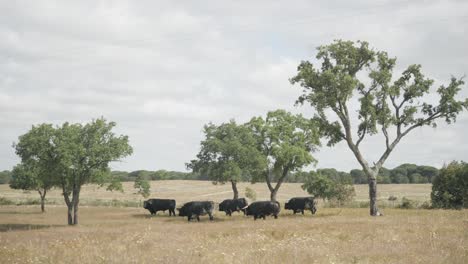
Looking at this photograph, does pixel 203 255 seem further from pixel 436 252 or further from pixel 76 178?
A: pixel 76 178

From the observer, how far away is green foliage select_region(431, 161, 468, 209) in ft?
191

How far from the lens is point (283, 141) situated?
59.8 metres

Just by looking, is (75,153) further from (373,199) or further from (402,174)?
(402,174)

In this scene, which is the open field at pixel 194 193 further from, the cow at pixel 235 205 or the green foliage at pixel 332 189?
the cow at pixel 235 205

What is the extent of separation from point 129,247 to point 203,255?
13.8 feet

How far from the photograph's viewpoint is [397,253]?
61.0 feet

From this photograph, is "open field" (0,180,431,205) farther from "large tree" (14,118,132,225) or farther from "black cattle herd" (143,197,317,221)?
"large tree" (14,118,132,225)

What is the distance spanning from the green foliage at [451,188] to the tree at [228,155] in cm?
2243

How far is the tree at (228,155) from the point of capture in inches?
2428

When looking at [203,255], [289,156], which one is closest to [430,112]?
[289,156]

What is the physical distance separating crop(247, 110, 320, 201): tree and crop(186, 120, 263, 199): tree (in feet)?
5.10

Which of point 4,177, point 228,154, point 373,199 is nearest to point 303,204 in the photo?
point 373,199

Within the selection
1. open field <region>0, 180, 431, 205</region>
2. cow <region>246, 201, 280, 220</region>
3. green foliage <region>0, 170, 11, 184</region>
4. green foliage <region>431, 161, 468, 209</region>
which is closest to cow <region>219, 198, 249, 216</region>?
cow <region>246, 201, 280, 220</region>

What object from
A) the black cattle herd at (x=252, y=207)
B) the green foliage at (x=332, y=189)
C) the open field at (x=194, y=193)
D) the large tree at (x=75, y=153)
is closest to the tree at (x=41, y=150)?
the large tree at (x=75, y=153)
